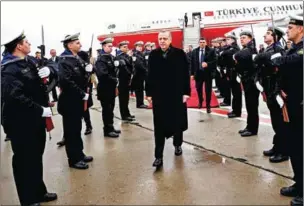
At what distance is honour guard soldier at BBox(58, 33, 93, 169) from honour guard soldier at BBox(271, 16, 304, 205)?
2588 mm

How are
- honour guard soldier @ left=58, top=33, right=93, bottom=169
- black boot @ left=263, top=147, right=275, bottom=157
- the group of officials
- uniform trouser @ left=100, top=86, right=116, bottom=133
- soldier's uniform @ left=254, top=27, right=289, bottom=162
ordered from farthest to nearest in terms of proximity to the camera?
uniform trouser @ left=100, top=86, right=116, bottom=133
black boot @ left=263, top=147, right=275, bottom=157
honour guard soldier @ left=58, top=33, right=93, bottom=169
soldier's uniform @ left=254, top=27, right=289, bottom=162
the group of officials

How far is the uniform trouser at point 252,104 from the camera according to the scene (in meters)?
6.01

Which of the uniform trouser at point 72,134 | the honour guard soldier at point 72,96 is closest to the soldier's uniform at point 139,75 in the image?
the honour guard soldier at point 72,96

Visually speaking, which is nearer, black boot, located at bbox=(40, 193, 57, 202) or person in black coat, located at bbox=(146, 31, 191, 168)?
black boot, located at bbox=(40, 193, 57, 202)

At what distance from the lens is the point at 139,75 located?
35.2 feet

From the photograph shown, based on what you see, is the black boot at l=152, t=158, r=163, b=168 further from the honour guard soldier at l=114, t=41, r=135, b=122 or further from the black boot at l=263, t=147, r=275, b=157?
the honour guard soldier at l=114, t=41, r=135, b=122

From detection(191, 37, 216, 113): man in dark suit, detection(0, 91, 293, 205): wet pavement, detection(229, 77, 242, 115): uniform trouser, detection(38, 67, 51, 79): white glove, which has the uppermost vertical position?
detection(38, 67, 51, 79): white glove

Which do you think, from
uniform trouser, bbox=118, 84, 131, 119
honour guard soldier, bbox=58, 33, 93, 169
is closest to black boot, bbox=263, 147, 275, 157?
honour guard soldier, bbox=58, 33, 93, 169

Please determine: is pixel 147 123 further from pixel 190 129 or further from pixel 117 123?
pixel 190 129

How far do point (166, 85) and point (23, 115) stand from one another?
1.87m

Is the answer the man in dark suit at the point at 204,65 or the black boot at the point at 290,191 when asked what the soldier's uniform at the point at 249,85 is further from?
the black boot at the point at 290,191

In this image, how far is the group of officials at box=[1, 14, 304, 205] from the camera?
3.39 meters

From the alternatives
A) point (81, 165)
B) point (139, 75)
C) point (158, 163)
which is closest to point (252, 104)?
point (158, 163)

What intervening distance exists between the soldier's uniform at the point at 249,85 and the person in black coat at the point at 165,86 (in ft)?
5.87
